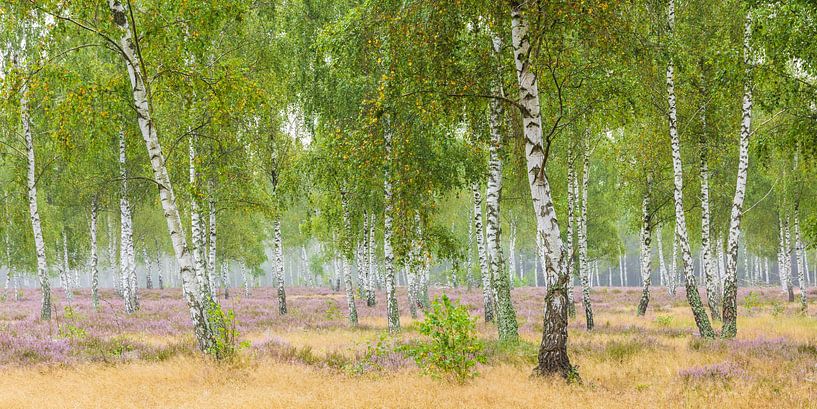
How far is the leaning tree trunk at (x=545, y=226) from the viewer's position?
7949 millimetres

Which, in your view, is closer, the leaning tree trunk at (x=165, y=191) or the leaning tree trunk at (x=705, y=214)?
the leaning tree trunk at (x=165, y=191)

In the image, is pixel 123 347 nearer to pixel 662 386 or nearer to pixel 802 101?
pixel 662 386

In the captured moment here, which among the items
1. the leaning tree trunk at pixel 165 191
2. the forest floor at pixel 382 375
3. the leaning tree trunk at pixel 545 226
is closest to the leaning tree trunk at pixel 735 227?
the forest floor at pixel 382 375

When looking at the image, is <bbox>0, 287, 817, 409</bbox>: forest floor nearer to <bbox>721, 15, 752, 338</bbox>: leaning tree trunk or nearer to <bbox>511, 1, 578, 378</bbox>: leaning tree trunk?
<bbox>511, 1, 578, 378</bbox>: leaning tree trunk

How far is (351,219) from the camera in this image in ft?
56.6

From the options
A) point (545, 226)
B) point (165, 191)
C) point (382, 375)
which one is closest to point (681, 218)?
point (545, 226)

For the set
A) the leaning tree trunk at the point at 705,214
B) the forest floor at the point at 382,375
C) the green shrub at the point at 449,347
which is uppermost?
the leaning tree trunk at the point at 705,214

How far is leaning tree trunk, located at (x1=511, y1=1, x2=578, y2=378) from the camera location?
7.95 m

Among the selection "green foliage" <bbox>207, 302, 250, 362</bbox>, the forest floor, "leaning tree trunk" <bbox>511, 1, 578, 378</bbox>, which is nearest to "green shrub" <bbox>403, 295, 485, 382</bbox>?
the forest floor

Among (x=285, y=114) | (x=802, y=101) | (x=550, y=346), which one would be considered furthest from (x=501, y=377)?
(x=285, y=114)

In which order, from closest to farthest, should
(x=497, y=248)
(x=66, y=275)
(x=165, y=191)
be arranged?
(x=165, y=191)
(x=497, y=248)
(x=66, y=275)

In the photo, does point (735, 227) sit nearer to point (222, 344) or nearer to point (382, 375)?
point (382, 375)

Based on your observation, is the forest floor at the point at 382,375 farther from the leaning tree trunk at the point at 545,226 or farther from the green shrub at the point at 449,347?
the leaning tree trunk at the point at 545,226

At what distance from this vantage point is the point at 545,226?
8.08 m
